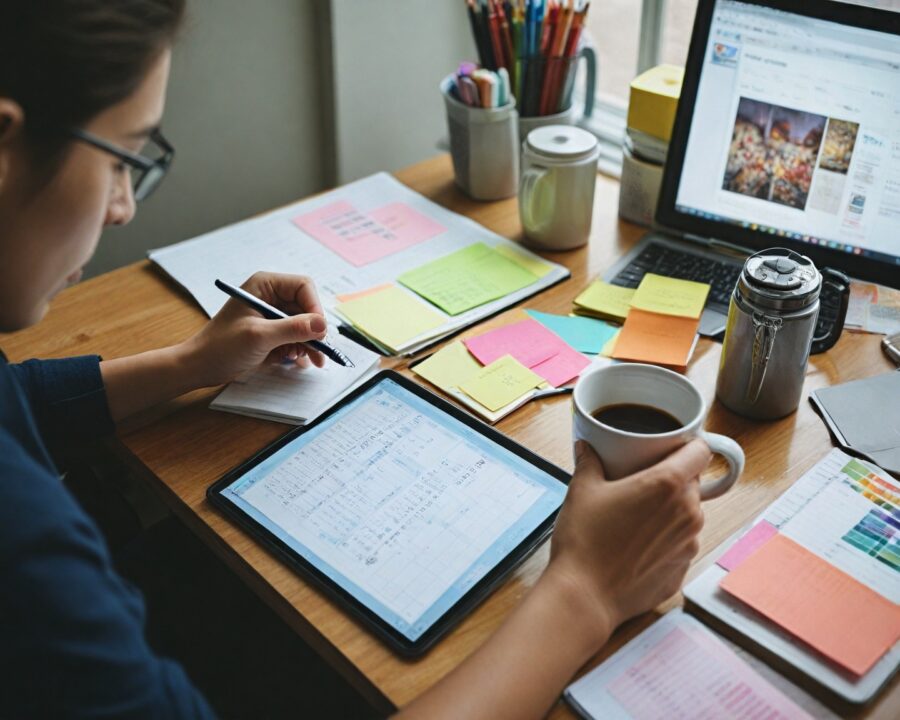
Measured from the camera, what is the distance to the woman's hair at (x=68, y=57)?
25.0 inches

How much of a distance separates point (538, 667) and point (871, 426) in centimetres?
49

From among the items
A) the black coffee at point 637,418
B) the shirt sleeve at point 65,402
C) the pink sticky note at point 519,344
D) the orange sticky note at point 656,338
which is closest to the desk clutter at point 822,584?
the black coffee at point 637,418

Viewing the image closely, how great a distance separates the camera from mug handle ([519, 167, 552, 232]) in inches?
50.7

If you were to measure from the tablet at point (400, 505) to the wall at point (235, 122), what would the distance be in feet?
2.90

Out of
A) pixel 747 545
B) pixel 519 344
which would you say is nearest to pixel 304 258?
pixel 519 344

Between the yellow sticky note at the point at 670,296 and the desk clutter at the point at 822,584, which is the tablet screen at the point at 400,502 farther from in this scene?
the yellow sticky note at the point at 670,296

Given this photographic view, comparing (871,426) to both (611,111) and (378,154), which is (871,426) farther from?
(378,154)

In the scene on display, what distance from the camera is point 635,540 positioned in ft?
2.55

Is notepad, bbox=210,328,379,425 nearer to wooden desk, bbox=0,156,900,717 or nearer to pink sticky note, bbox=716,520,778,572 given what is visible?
wooden desk, bbox=0,156,900,717

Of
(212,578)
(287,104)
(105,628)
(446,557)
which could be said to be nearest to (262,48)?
(287,104)

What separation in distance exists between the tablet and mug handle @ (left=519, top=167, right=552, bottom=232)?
396 mm

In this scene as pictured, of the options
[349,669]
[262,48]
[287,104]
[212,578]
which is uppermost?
[262,48]

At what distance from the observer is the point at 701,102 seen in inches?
46.5

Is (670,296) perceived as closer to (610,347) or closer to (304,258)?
(610,347)
